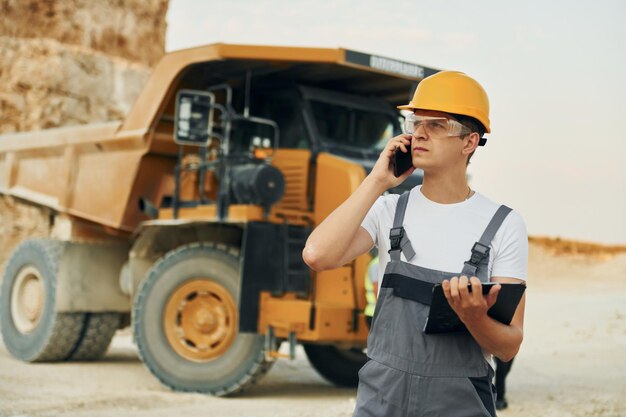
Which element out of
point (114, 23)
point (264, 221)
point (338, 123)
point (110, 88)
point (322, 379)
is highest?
point (114, 23)

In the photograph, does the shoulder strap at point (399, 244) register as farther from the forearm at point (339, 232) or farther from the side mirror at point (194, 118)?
the side mirror at point (194, 118)

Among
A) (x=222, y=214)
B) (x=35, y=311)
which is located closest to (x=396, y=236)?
(x=222, y=214)

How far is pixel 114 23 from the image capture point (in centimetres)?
2867

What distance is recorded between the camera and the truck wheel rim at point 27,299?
10.9m

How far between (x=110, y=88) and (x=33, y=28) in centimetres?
266

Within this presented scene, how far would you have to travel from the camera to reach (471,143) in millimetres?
3084

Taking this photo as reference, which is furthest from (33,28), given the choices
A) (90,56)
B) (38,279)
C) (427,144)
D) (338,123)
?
(427,144)

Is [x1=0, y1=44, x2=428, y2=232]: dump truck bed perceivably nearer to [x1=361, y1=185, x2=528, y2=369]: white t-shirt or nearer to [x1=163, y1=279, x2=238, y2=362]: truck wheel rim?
[x1=163, y1=279, x2=238, y2=362]: truck wheel rim

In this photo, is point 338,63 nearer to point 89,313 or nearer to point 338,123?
point 338,123

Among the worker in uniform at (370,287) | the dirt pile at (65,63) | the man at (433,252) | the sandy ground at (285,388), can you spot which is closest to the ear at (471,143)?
the man at (433,252)

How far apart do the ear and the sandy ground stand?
443cm

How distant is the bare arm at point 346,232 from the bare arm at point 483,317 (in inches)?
16.6

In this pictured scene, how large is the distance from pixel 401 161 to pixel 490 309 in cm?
59

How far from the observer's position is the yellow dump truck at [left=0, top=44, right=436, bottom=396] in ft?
27.0
